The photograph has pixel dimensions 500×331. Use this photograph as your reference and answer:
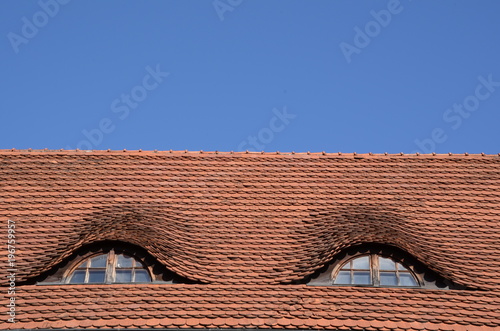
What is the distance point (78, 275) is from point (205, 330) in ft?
10.0

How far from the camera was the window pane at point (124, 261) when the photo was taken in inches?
803

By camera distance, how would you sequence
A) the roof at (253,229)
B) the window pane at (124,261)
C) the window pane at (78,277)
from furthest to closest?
the window pane at (124,261) < the window pane at (78,277) < the roof at (253,229)

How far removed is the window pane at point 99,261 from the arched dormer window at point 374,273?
4548 millimetres

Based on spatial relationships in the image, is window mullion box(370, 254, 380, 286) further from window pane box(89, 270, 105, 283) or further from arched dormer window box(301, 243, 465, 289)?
window pane box(89, 270, 105, 283)

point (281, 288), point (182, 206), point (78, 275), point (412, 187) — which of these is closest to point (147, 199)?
point (182, 206)

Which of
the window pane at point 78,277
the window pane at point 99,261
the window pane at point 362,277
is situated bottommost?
the window pane at point 78,277

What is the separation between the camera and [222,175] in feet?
76.1

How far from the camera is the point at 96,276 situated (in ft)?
66.7

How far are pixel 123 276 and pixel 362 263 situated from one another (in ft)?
15.5

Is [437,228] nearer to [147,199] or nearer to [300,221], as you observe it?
[300,221]

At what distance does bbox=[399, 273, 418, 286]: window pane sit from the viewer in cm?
2025

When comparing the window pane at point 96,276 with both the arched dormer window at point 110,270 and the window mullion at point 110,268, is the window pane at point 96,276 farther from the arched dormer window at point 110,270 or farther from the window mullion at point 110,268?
the window mullion at point 110,268

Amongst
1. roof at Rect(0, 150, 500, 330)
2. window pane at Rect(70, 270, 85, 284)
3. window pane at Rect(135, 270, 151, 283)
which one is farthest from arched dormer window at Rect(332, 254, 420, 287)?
window pane at Rect(70, 270, 85, 284)

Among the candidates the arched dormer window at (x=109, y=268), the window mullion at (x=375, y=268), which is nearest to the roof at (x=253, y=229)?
the arched dormer window at (x=109, y=268)
